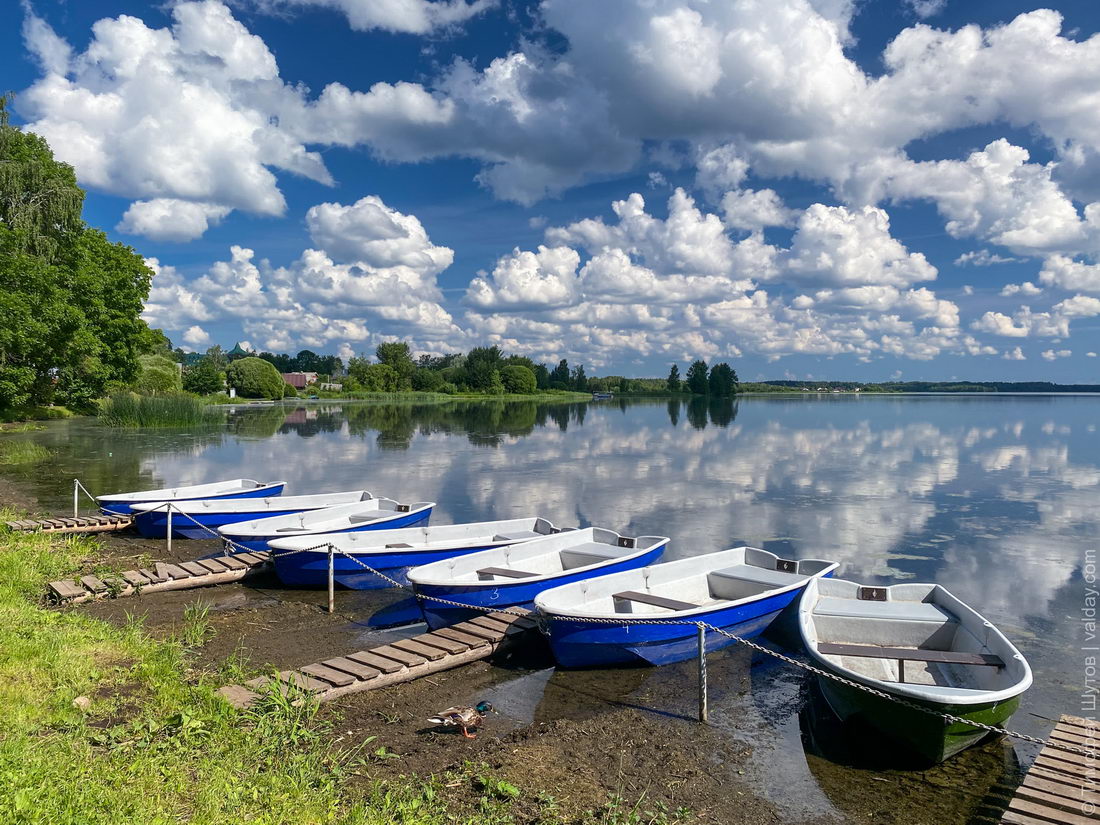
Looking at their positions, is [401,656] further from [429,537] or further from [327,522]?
[327,522]

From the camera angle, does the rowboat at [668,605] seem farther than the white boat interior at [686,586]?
No

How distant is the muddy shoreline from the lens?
5973 millimetres

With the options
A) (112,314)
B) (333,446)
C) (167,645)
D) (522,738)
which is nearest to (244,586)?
(167,645)

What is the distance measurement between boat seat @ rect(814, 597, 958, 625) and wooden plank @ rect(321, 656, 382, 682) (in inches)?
221

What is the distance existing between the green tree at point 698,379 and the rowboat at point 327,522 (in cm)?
14711

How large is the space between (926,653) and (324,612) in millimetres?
8455

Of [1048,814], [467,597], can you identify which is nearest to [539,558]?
[467,597]

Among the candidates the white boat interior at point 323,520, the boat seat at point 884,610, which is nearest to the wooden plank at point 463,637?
the boat seat at point 884,610

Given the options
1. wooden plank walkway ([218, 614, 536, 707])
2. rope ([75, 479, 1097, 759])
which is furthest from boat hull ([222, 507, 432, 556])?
wooden plank walkway ([218, 614, 536, 707])

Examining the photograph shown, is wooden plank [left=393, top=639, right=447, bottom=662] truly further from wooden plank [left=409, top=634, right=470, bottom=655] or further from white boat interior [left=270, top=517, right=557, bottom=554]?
white boat interior [left=270, top=517, right=557, bottom=554]

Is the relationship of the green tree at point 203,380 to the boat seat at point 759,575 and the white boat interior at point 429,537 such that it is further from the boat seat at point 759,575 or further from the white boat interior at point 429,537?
the boat seat at point 759,575

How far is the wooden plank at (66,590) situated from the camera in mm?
10148

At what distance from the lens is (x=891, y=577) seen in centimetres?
1389

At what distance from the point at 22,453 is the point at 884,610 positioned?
1276 inches
